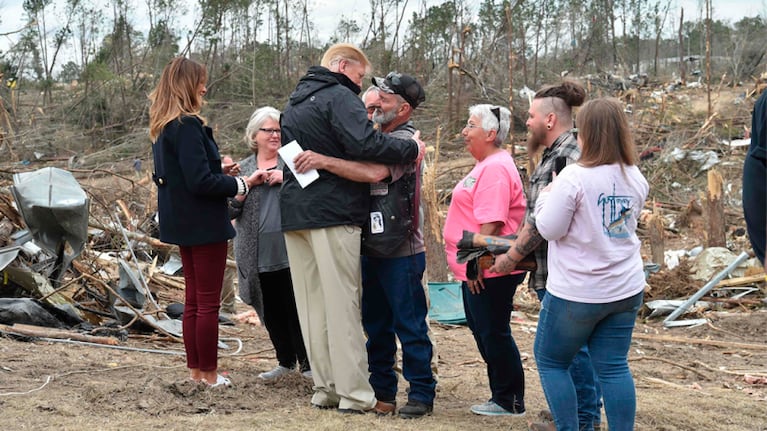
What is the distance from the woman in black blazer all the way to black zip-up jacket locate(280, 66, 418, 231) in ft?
1.37

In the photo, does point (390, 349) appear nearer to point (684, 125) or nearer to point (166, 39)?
point (684, 125)

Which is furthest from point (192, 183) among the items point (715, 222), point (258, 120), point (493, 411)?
point (715, 222)

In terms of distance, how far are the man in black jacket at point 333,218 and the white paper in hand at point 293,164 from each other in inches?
1.3

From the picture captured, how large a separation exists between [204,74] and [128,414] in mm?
1789

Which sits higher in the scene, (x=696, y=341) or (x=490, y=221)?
(x=490, y=221)

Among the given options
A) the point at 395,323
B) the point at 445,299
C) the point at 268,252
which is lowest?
the point at 445,299

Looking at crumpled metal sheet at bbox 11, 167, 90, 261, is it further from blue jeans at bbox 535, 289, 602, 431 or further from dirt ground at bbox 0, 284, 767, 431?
blue jeans at bbox 535, 289, 602, 431

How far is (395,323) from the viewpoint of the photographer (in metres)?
4.43

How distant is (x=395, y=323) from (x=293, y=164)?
3.19ft

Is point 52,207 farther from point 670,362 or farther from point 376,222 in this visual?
point 670,362

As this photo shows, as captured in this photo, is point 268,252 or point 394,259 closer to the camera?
point 394,259

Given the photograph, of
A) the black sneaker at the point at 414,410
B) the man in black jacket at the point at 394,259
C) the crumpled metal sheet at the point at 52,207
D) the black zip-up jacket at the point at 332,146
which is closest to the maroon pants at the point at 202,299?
the black zip-up jacket at the point at 332,146

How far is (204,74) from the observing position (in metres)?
4.57

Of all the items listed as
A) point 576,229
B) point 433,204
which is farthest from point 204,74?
point 433,204
